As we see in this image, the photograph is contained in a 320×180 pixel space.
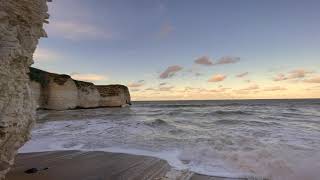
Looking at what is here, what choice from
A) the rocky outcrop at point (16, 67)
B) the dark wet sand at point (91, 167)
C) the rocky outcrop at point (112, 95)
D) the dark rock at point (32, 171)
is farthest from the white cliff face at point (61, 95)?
the rocky outcrop at point (16, 67)

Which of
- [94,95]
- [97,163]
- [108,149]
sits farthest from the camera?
[94,95]

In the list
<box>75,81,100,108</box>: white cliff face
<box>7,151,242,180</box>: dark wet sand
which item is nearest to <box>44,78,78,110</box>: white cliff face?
<box>75,81,100,108</box>: white cliff face

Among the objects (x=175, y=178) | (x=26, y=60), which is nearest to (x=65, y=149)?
(x=175, y=178)

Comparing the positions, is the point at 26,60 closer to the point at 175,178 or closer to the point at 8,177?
the point at 8,177

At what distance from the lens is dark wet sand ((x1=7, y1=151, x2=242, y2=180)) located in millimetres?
5590

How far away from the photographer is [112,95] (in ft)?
168

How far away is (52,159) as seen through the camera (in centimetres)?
729

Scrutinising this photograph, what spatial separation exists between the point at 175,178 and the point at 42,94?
31660mm

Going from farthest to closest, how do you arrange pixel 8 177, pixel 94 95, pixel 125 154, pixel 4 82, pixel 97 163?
1. pixel 94 95
2. pixel 125 154
3. pixel 97 163
4. pixel 8 177
5. pixel 4 82

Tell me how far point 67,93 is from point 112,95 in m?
13.8

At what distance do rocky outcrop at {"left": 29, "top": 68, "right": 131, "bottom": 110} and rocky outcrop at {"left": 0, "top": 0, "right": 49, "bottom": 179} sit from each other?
22.8m

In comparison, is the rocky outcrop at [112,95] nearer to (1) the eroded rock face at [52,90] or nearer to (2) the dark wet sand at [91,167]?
(1) the eroded rock face at [52,90]

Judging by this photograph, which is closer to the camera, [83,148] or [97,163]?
[97,163]

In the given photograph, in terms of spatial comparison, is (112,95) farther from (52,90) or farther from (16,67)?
(16,67)
